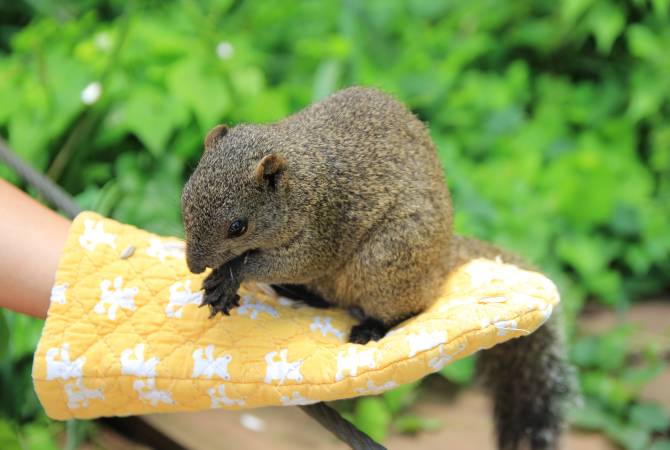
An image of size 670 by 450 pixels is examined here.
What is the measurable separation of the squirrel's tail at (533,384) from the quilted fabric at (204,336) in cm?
28

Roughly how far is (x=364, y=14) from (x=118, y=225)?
2.39 m

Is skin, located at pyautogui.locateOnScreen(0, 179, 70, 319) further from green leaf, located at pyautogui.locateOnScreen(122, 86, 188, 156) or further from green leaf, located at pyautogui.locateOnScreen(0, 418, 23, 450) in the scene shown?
green leaf, located at pyautogui.locateOnScreen(122, 86, 188, 156)

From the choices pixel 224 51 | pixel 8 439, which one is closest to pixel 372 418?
pixel 8 439

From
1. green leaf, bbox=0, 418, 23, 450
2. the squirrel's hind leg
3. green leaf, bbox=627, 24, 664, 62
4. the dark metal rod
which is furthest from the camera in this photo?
green leaf, bbox=627, 24, 664, 62

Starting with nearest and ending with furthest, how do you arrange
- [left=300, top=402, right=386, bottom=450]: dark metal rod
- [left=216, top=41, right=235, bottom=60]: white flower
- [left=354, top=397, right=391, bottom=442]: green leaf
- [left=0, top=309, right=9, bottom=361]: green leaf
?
1. [left=300, top=402, right=386, bottom=450]: dark metal rod
2. [left=0, top=309, right=9, bottom=361]: green leaf
3. [left=354, top=397, right=391, bottom=442]: green leaf
4. [left=216, top=41, right=235, bottom=60]: white flower

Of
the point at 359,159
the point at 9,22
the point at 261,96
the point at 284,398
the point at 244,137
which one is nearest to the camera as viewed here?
the point at 284,398

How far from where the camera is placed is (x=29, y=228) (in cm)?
176

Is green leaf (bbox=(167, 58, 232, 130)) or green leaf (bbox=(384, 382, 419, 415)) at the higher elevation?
green leaf (bbox=(167, 58, 232, 130))

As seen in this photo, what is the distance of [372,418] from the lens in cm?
271

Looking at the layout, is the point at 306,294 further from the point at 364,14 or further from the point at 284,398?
the point at 364,14

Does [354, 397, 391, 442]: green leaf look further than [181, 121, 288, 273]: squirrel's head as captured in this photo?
Yes

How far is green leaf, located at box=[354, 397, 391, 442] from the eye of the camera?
2695 millimetres

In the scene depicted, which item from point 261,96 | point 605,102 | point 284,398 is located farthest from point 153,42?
point 605,102

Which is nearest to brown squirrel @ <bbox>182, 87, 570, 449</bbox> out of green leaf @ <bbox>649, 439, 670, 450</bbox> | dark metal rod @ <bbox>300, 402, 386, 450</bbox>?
dark metal rod @ <bbox>300, 402, 386, 450</bbox>
